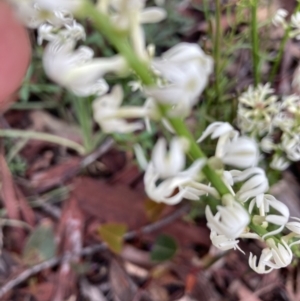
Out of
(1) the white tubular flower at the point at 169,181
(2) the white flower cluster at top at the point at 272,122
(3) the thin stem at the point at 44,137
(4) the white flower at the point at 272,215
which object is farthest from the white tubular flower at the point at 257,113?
(3) the thin stem at the point at 44,137

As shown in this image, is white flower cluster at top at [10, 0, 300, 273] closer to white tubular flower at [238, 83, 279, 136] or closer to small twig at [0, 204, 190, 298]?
white tubular flower at [238, 83, 279, 136]

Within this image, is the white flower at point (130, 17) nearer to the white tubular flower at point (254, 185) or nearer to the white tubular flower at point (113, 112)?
the white tubular flower at point (113, 112)

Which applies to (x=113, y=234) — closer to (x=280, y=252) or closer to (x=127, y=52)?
(x=280, y=252)

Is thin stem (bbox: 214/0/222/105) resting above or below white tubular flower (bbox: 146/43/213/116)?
below

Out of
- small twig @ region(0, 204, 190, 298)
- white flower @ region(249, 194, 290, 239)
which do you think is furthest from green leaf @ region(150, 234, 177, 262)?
white flower @ region(249, 194, 290, 239)

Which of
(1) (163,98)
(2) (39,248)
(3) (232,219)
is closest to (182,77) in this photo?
(1) (163,98)

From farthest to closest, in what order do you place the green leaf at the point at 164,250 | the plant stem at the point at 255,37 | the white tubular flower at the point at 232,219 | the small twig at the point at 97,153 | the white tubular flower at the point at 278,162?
the small twig at the point at 97,153, the green leaf at the point at 164,250, the white tubular flower at the point at 278,162, the plant stem at the point at 255,37, the white tubular flower at the point at 232,219
